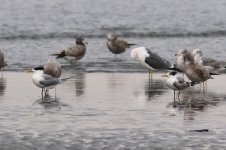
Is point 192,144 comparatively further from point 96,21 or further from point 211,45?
point 96,21

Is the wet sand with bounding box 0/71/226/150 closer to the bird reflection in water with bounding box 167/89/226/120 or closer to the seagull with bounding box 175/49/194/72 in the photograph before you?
the bird reflection in water with bounding box 167/89/226/120

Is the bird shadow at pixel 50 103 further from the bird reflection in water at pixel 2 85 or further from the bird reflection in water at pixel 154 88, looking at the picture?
the bird reflection in water at pixel 154 88

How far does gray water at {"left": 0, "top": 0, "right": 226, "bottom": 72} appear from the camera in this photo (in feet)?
82.4

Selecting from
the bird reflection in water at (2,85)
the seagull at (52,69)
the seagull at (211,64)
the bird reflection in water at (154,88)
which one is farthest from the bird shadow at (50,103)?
the seagull at (211,64)

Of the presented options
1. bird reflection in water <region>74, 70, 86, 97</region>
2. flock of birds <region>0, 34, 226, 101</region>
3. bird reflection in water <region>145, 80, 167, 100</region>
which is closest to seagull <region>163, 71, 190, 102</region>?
flock of birds <region>0, 34, 226, 101</region>

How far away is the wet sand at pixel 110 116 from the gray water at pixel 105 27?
156 inches

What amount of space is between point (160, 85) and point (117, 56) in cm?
763

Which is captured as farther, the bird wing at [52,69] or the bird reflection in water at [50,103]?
the bird wing at [52,69]

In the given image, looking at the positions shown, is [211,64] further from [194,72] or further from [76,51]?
[76,51]

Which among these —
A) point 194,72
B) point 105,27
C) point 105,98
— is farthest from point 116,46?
point 105,27

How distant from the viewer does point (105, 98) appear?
15.6 meters

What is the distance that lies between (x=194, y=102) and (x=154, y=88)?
7.68 ft

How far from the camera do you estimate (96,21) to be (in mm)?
38875

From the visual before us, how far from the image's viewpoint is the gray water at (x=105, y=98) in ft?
37.2
